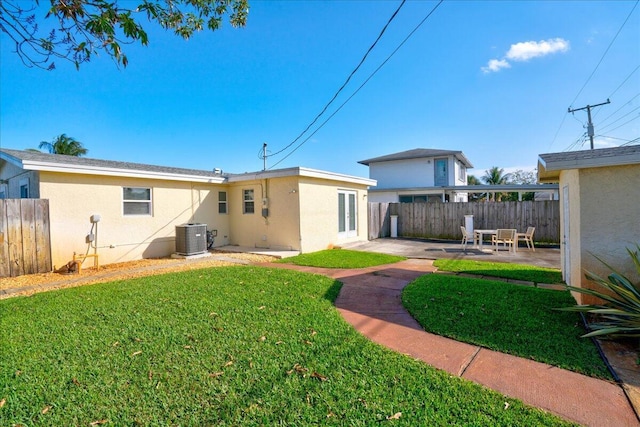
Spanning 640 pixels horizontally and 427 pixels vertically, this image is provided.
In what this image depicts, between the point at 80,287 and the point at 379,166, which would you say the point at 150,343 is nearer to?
the point at 80,287

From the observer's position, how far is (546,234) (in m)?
13.2

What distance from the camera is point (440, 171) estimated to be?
75.1 ft

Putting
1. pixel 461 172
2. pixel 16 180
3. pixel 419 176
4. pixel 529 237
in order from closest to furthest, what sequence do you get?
pixel 16 180
pixel 529 237
pixel 419 176
pixel 461 172

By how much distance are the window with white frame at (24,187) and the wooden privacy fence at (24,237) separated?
1560 mm

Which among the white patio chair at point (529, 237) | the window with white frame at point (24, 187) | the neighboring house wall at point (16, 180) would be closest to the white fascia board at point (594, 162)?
the white patio chair at point (529, 237)

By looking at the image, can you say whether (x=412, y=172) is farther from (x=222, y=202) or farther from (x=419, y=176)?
(x=222, y=202)

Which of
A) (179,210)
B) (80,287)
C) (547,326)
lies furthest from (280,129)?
(547,326)

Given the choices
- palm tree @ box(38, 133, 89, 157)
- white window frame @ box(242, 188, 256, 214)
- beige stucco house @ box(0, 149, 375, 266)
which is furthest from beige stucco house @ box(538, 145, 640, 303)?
palm tree @ box(38, 133, 89, 157)

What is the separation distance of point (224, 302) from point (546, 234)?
14379 mm

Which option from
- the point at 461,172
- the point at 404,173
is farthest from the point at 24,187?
the point at 461,172

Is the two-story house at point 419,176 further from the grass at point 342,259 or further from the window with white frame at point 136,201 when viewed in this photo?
the window with white frame at point 136,201

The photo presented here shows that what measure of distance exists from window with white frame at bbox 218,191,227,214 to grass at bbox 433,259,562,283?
28.6ft

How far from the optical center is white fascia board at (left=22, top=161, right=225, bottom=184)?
25.2 feet

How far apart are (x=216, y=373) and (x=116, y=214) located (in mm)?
8674
